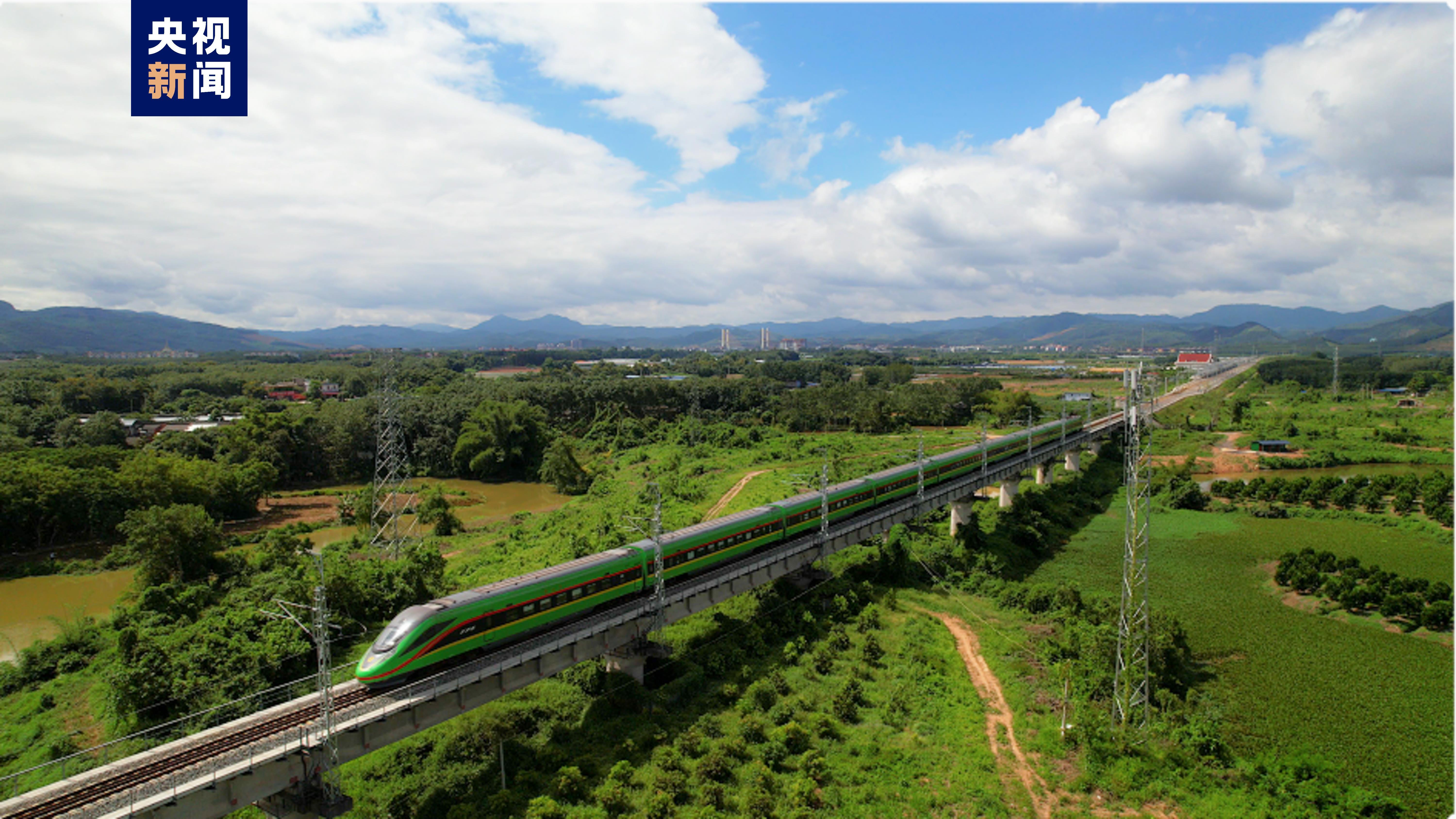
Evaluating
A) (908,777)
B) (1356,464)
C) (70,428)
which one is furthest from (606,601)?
(1356,464)

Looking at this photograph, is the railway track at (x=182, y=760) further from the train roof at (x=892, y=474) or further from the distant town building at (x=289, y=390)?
the distant town building at (x=289, y=390)

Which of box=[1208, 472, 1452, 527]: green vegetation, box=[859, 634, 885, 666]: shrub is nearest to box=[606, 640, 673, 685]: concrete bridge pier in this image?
box=[859, 634, 885, 666]: shrub

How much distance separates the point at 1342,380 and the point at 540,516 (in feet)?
558

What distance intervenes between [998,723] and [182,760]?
93.0 ft

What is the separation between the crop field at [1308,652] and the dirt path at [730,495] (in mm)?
23626

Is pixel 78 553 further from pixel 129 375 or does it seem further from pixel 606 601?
pixel 129 375

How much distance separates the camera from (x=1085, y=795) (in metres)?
22.6

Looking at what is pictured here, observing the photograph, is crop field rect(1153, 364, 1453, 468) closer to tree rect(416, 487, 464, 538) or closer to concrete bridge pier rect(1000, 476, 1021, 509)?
concrete bridge pier rect(1000, 476, 1021, 509)

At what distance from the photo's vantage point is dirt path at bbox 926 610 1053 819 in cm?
2273

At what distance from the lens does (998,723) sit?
89.5 ft

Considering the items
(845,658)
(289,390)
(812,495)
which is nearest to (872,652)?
(845,658)

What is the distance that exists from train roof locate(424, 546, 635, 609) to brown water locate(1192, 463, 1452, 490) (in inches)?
2722

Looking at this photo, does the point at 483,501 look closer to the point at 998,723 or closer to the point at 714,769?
the point at 714,769

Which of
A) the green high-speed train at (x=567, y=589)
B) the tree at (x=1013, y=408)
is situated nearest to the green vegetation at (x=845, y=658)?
the green high-speed train at (x=567, y=589)
